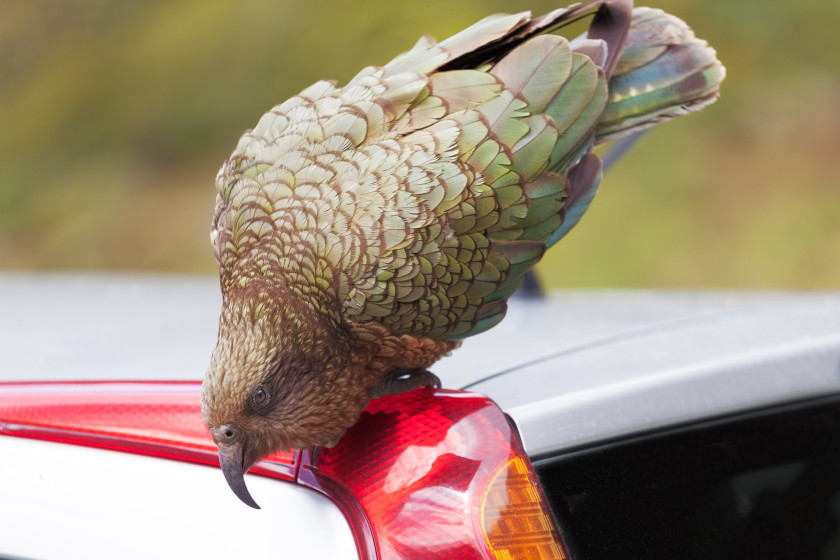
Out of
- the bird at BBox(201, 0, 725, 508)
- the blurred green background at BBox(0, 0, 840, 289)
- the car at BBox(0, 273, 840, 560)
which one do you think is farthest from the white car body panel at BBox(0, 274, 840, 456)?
the blurred green background at BBox(0, 0, 840, 289)

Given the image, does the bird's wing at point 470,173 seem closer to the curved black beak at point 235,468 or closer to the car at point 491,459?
the car at point 491,459

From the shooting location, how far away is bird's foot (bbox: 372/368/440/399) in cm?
143

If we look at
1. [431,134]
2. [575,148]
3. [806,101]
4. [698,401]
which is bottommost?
[806,101]

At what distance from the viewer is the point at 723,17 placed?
22.8 ft

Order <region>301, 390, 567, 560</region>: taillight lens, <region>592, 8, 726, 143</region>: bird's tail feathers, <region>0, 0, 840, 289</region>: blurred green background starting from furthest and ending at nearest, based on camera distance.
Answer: <region>0, 0, 840, 289</region>: blurred green background < <region>592, 8, 726, 143</region>: bird's tail feathers < <region>301, 390, 567, 560</region>: taillight lens

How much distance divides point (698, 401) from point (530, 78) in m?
0.60

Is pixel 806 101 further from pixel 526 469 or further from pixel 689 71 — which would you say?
pixel 526 469

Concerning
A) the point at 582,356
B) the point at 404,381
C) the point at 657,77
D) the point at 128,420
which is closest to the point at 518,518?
the point at 404,381

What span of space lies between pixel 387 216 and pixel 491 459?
0.43m

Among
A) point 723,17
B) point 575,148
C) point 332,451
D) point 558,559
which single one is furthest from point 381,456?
point 723,17

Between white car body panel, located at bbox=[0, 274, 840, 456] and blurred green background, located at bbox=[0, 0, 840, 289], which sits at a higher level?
white car body panel, located at bbox=[0, 274, 840, 456]

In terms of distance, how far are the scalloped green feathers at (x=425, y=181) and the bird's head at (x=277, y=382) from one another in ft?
0.17

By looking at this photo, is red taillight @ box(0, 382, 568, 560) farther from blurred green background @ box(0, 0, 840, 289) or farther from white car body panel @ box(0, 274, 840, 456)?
blurred green background @ box(0, 0, 840, 289)

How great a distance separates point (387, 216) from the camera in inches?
55.1
